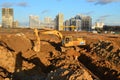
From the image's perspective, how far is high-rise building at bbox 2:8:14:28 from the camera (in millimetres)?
88062

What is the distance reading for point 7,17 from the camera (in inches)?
3467

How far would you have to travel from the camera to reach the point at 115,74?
1911cm

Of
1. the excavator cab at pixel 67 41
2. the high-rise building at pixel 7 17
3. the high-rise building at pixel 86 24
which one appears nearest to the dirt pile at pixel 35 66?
the excavator cab at pixel 67 41

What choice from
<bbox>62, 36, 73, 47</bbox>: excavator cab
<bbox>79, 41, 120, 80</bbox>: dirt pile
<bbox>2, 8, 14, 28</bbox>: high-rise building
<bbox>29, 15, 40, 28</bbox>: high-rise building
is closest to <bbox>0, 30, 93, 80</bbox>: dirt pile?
<bbox>79, 41, 120, 80</bbox>: dirt pile

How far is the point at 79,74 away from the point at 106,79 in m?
7.25

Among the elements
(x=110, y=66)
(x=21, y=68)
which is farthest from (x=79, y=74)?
(x=110, y=66)

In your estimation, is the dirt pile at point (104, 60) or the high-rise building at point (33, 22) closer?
the dirt pile at point (104, 60)

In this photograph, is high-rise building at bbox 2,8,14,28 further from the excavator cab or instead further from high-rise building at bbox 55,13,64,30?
the excavator cab

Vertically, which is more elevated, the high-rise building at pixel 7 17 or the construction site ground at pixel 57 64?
the high-rise building at pixel 7 17

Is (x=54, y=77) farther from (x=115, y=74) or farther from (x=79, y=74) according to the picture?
(x=115, y=74)

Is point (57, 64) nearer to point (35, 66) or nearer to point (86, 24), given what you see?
point (35, 66)

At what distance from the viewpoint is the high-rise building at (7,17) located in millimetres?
Result: 88062

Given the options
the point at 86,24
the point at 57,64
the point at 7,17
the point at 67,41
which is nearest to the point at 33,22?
the point at 67,41

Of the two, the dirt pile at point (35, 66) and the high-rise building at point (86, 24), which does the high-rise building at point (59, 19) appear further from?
the high-rise building at point (86, 24)
